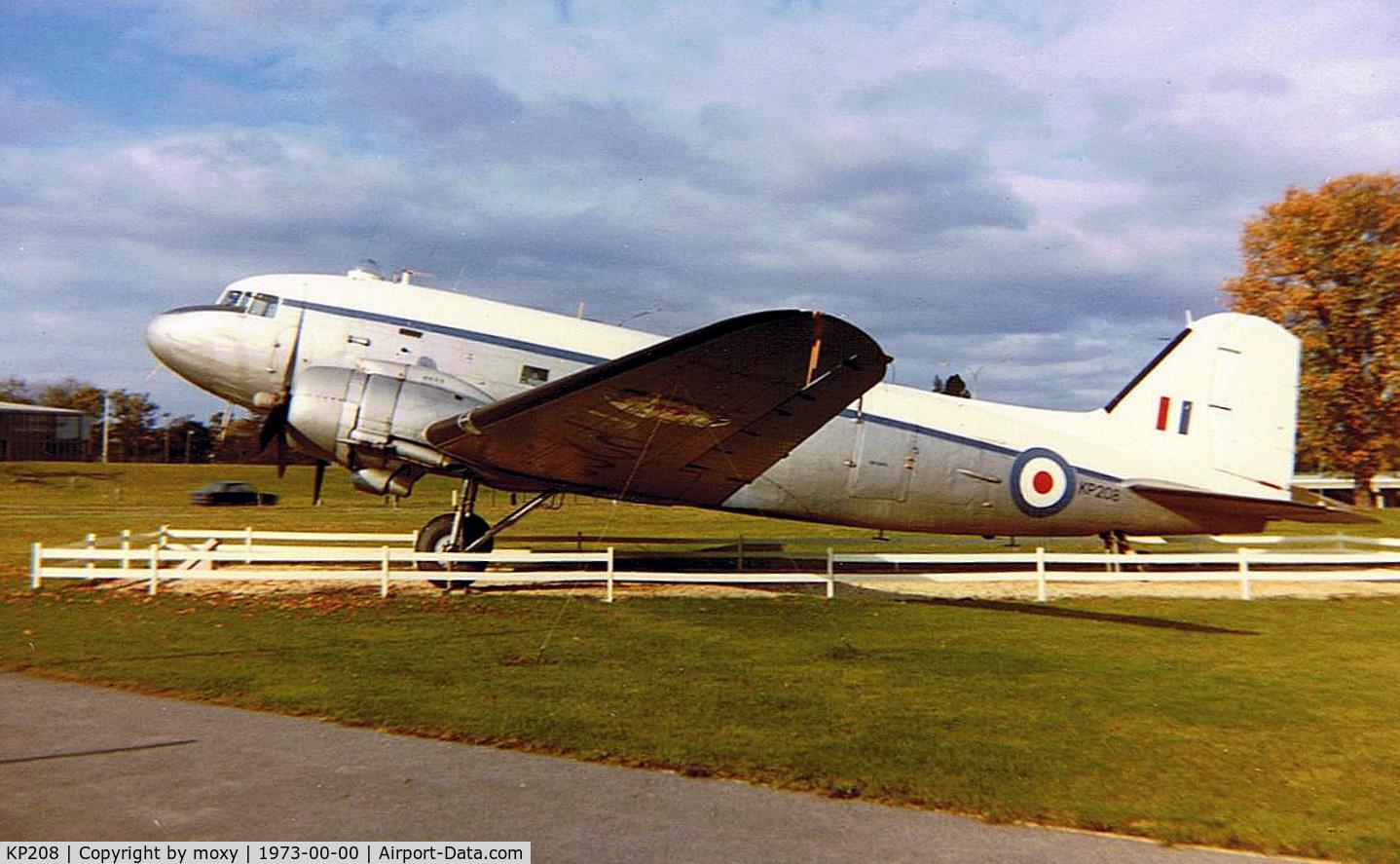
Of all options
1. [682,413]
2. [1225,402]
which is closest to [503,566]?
[682,413]

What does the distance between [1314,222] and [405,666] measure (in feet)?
130

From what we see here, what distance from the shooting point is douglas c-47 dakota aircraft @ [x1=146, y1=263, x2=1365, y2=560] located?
13.1 meters

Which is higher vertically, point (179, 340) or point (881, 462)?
point (179, 340)

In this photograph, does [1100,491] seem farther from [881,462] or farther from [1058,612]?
[881,462]

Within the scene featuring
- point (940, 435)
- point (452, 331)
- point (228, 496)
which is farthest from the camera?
point (228, 496)

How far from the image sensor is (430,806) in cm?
568

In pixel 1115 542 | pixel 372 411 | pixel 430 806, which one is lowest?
pixel 430 806


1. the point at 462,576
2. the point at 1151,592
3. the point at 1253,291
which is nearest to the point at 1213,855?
the point at 462,576

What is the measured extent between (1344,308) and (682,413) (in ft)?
113

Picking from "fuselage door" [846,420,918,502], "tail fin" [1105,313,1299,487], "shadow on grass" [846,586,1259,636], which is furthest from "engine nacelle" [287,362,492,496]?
"tail fin" [1105,313,1299,487]

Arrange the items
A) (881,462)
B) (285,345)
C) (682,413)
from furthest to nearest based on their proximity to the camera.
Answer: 1. (881,462)
2. (285,345)
3. (682,413)

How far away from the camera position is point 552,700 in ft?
27.7

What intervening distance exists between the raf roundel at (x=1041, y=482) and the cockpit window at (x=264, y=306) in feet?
43.7

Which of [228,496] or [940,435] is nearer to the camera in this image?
[940,435]
